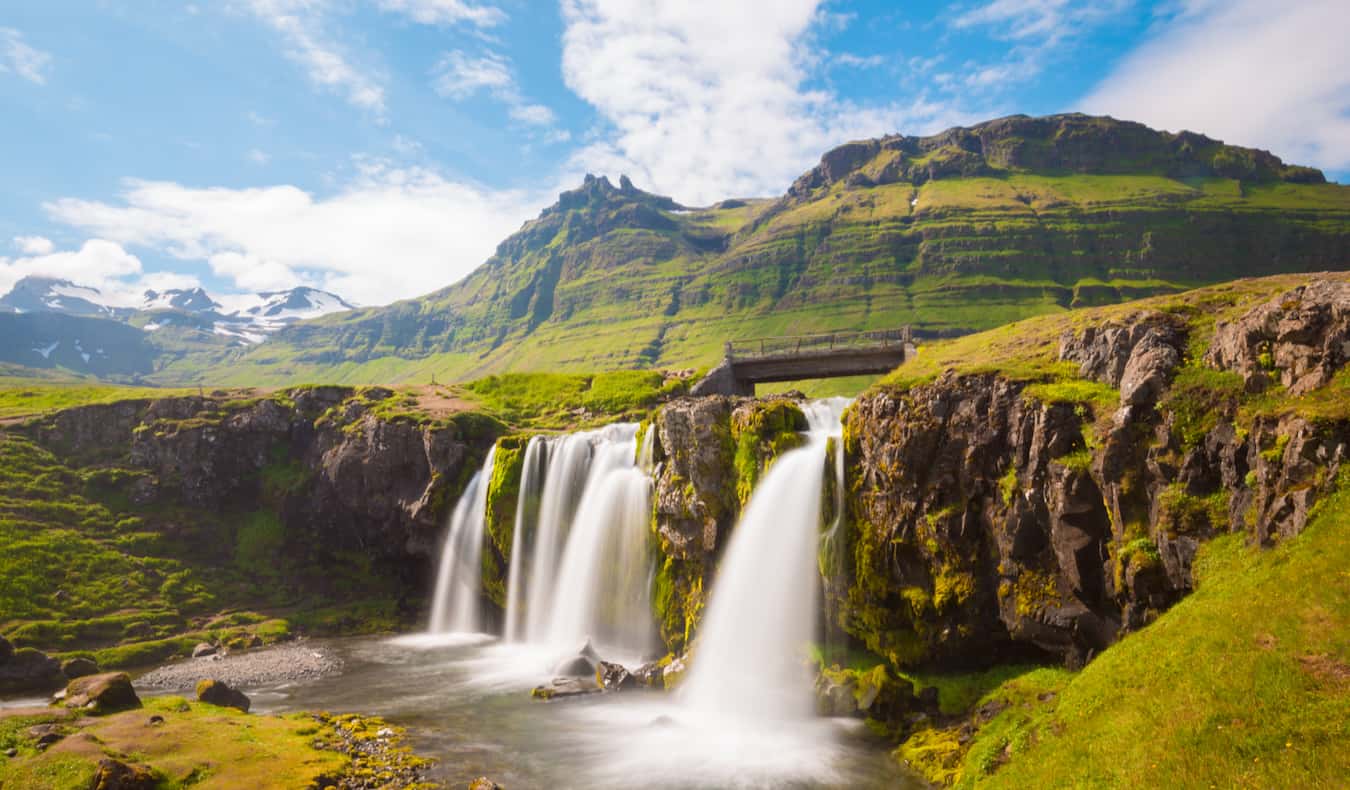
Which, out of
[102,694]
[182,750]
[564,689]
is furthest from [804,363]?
[102,694]

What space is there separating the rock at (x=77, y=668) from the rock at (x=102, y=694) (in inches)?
392

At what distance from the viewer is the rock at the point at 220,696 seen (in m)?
35.9

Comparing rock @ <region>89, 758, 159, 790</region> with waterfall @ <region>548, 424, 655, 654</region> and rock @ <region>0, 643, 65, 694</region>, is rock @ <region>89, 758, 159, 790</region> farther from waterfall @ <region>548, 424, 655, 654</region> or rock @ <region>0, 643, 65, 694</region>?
waterfall @ <region>548, 424, 655, 654</region>

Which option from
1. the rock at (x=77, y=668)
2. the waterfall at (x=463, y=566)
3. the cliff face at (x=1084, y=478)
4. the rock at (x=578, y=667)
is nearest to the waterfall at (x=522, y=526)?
the waterfall at (x=463, y=566)

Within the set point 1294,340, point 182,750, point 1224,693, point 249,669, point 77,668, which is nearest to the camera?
point 1224,693

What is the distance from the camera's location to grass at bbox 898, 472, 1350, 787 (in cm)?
1476

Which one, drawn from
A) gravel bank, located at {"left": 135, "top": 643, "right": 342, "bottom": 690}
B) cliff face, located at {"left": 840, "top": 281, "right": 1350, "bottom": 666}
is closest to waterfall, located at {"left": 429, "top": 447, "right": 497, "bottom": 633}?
gravel bank, located at {"left": 135, "top": 643, "right": 342, "bottom": 690}

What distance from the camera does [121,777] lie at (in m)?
23.4

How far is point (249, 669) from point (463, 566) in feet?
55.9

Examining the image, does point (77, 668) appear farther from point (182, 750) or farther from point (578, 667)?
point (578, 667)

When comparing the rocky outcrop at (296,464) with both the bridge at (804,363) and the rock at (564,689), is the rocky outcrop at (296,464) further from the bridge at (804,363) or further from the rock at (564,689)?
the rock at (564,689)

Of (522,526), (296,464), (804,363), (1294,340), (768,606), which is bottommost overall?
(768,606)

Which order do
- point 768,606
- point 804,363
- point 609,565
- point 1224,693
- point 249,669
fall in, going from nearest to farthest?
point 1224,693 < point 768,606 < point 249,669 < point 609,565 < point 804,363

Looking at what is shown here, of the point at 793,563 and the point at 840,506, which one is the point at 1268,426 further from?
the point at 793,563
